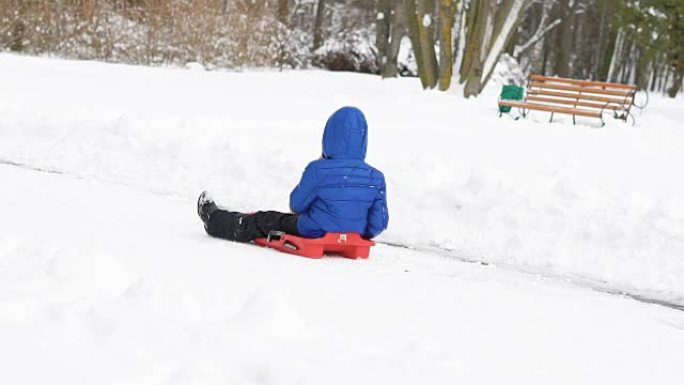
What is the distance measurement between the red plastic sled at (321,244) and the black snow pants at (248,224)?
5cm

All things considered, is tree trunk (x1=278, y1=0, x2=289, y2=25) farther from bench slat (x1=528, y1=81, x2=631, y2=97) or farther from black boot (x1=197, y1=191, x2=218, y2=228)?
black boot (x1=197, y1=191, x2=218, y2=228)

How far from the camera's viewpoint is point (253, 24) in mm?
21562

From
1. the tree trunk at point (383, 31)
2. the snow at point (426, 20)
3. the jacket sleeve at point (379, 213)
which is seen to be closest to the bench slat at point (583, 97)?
the snow at point (426, 20)

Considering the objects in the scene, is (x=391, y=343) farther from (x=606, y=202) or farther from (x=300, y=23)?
(x=300, y=23)

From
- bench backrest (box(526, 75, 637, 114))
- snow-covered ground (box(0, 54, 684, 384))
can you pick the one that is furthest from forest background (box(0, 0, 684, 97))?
snow-covered ground (box(0, 54, 684, 384))

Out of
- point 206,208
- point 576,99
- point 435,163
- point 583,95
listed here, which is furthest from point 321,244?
point 576,99

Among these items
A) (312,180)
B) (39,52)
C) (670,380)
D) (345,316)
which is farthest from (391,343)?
(39,52)

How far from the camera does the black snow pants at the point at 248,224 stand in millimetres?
6094

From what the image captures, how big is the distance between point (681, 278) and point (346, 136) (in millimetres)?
2620

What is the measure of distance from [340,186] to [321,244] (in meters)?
0.40

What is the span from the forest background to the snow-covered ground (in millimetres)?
3842

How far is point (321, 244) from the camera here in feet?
19.5

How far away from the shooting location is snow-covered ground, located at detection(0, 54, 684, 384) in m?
3.60

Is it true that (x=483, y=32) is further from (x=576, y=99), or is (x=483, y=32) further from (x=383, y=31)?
(x=383, y=31)
